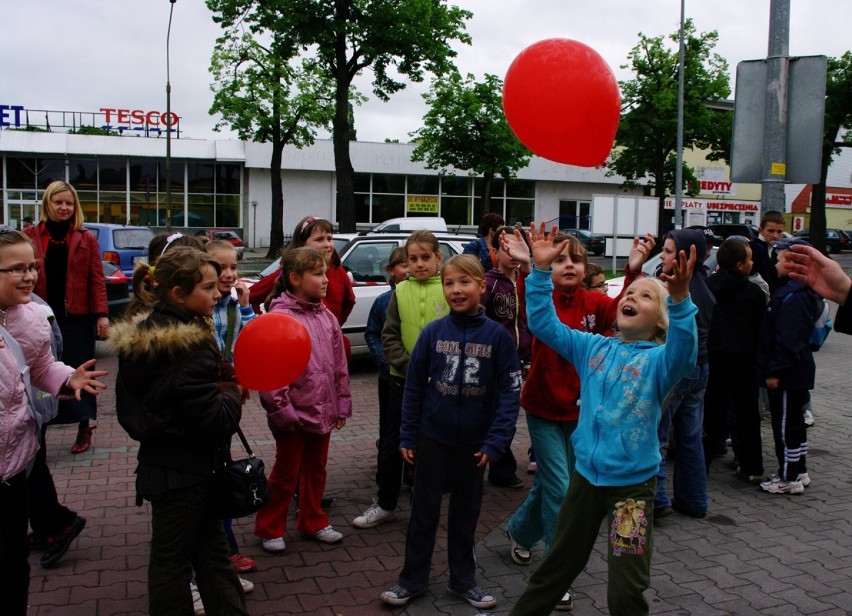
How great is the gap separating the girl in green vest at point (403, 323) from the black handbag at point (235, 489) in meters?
1.70

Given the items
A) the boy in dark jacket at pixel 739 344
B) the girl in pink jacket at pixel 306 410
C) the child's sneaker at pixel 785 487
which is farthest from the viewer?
the boy in dark jacket at pixel 739 344

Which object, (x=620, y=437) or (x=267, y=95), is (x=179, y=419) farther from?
(x=267, y=95)

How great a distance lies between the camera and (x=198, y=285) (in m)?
3.33

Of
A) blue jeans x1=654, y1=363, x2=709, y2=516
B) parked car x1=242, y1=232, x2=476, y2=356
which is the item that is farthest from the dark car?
blue jeans x1=654, y1=363, x2=709, y2=516

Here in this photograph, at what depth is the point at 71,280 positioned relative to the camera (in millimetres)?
6348

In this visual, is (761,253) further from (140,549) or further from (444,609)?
(140,549)

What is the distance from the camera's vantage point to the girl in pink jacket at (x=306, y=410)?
15.1 ft

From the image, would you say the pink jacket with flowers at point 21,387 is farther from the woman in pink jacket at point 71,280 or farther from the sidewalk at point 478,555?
the woman in pink jacket at point 71,280

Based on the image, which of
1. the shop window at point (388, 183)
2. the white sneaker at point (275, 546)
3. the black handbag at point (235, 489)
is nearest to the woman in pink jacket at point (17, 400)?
the black handbag at point (235, 489)

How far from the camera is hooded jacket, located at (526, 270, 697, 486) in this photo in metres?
3.26

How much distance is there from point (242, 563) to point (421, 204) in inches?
1759

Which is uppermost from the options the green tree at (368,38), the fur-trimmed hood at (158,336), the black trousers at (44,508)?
the green tree at (368,38)

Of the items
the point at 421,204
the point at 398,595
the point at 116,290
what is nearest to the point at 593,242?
the point at 421,204

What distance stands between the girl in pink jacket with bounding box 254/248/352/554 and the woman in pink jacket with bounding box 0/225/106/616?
122cm
